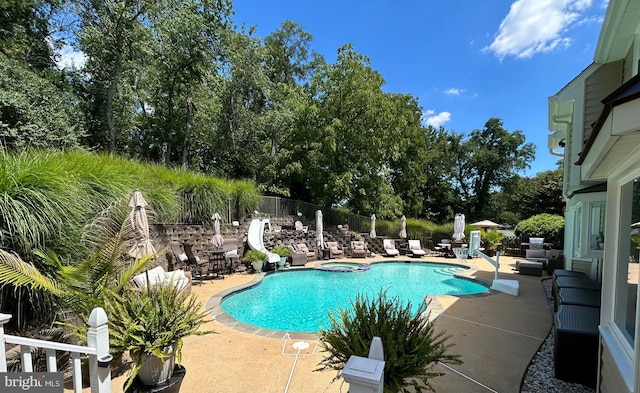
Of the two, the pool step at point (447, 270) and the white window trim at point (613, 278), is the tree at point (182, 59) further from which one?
the white window trim at point (613, 278)

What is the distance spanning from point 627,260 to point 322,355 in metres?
3.69

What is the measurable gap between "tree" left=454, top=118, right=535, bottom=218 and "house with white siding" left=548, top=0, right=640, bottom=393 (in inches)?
998

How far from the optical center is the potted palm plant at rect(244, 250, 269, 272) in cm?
1036

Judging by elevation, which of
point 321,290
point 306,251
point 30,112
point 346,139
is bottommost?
point 321,290

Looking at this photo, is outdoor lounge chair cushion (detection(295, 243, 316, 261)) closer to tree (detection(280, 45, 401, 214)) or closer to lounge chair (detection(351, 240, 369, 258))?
lounge chair (detection(351, 240, 369, 258))

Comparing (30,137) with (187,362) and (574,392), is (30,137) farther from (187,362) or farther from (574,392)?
(574,392)

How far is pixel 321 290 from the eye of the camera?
909 cm

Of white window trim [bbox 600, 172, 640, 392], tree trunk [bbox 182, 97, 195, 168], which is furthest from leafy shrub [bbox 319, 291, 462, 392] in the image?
tree trunk [bbox 182, 97, 195, 168]

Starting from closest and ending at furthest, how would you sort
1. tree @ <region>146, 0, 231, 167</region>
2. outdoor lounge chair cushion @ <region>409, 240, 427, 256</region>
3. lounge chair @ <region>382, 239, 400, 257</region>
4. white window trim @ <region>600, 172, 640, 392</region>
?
white window trim @ <region>600, 172, 640, 392</region>, outdoor lounge chair cushion @ <region>409, 240, 427, 256</region>, lounge chair @ <region>382, 239, 400, 257</region>, tree @ <region>146, 0, 231, 167</region>

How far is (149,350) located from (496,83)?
89.0 feet

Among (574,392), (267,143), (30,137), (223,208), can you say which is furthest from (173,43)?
(574,392)

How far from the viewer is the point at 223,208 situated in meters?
11.5

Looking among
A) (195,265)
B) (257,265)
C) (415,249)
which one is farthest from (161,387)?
(415,249)

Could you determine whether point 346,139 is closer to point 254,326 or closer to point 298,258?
point 298,258
